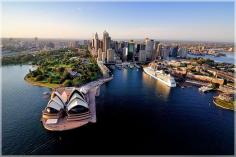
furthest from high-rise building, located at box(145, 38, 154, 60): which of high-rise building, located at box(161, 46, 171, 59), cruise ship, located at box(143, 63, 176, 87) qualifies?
cruise ship, located at box(143, 63, 176, 87)

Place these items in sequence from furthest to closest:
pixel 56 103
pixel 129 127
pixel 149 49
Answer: pixel 149 49 < pixel 56 103 < pixel 129 127

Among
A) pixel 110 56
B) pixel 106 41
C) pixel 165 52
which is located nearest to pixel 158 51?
pixel 165 52

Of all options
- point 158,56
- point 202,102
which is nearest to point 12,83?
point 202,102

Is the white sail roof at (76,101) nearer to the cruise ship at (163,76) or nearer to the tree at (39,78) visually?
the tree at (39,78)

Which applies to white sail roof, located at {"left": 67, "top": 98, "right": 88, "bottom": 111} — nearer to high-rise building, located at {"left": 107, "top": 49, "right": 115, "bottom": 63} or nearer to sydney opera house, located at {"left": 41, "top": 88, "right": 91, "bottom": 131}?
sydney opera house, located at {"left": 41, "top": 88, "right": 91, "bottom": 131}

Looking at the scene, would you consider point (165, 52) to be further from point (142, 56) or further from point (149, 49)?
point (142, 56)

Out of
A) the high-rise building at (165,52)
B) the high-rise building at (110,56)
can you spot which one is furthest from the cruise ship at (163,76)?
the high-rise building at (165,52)

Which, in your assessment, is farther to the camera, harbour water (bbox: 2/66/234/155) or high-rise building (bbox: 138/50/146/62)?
high-rise building (bbox: 138/50/146/62)

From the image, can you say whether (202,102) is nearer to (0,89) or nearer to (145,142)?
(145,142)
